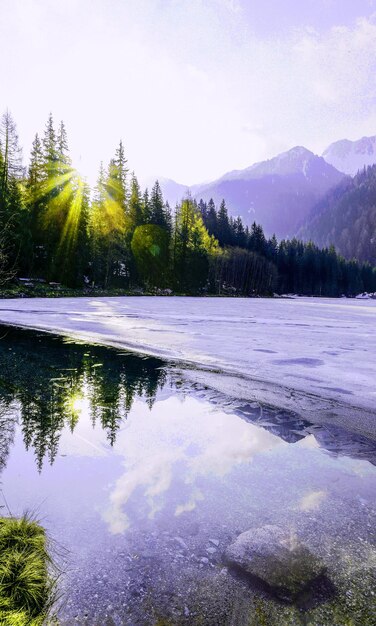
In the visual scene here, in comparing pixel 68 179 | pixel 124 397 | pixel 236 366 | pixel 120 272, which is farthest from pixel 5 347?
pixel 120 272

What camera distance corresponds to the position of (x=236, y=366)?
31.3ft

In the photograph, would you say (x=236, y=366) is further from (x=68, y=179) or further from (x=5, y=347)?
(x=68, y=179)

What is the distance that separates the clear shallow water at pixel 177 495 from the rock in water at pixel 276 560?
3.9 inches

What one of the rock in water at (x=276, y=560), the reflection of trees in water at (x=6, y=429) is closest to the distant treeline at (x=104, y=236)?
the reflection of trees in water at (x=6, y=429)

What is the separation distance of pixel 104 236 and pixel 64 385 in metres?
42.8

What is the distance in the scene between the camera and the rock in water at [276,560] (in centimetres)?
256

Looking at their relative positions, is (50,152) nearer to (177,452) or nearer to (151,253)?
(151,253)

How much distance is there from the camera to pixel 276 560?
2805 mm

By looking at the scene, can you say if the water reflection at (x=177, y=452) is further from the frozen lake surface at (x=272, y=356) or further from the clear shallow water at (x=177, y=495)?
the frozen lake surface at (x=272, y=356)

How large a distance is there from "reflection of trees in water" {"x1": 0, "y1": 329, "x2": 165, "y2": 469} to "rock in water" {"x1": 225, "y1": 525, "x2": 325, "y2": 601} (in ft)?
8.34

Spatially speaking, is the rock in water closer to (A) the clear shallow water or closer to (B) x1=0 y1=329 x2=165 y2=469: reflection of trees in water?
(A) the clear shallow water

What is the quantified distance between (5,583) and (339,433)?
4546 millimetres

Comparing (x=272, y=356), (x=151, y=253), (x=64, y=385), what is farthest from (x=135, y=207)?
(x=64, y=385)

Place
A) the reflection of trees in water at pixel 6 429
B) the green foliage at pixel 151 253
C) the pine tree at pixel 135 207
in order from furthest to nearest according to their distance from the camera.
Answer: the pine tree at pixel 135 207 → the green foliage at pixel 151 253 → the reflection of trees in water at pixel 6 429
